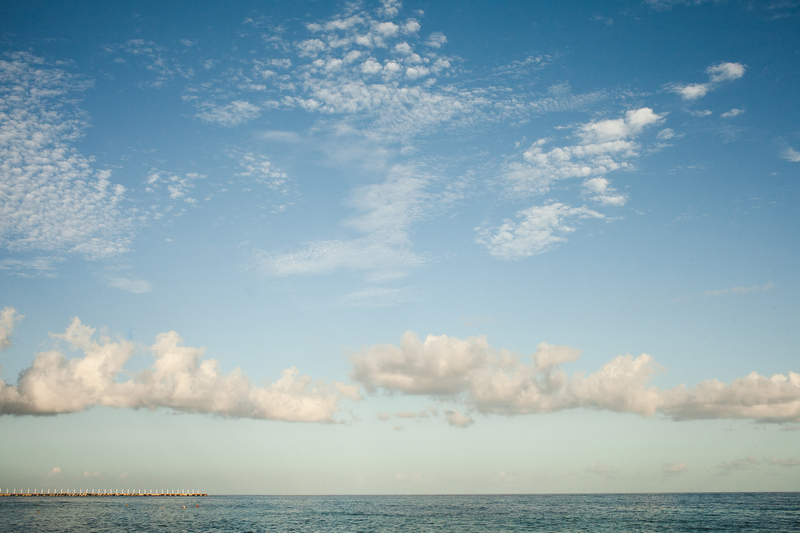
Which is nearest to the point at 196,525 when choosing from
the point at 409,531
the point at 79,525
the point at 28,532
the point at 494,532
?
the point at 79,525

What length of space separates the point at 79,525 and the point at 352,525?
2166 inches

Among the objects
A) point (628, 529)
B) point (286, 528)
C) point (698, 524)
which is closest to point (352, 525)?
point (286, 528)

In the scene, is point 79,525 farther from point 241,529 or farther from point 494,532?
point 494,532

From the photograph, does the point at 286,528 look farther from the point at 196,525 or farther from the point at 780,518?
the point at 780,518

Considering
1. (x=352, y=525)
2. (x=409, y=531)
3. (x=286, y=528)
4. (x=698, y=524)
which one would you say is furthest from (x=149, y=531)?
(x=698, y=524)

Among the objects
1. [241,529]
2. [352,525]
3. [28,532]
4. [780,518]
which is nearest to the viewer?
[28,532]

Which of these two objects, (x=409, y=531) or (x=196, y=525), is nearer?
(x=409, y=531)

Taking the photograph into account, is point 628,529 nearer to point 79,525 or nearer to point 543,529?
point 543,529

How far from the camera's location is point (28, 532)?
90.0m

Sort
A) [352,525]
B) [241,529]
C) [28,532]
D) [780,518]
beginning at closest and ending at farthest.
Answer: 1. [28,532]
2. [241,529]
3. [352,525]
4. [780,518]

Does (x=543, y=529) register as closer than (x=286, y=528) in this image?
Yes

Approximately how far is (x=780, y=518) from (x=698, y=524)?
28.7 meters

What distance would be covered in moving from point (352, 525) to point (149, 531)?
3838cm

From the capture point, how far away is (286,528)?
4011 inches
